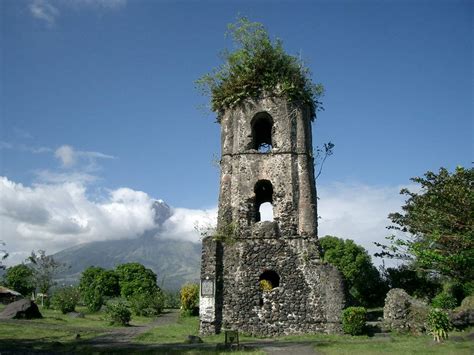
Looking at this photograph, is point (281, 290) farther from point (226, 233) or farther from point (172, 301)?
point (172, 301)

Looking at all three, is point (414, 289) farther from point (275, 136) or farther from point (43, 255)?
point (43, 255)

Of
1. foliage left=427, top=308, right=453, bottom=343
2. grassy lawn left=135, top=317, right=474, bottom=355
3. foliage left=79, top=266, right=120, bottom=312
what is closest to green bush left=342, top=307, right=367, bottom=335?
grassy lawn left=135, top=317, right=474, bottom=355

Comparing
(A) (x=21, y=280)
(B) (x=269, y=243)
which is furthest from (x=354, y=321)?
(A) (x=21, y=280)

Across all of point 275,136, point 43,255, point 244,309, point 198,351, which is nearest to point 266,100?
point 275,136

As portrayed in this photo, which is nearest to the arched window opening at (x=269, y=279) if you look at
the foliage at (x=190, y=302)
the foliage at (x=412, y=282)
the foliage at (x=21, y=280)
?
the foliage at (x=190, y=302)

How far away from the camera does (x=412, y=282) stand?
31781 mm

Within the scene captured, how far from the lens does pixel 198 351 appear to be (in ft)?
34.4

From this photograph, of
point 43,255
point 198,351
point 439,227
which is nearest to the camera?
point 198,351

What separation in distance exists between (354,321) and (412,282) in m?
20.5

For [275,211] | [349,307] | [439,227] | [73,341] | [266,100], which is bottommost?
[73,341]

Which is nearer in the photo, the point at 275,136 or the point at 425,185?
the point at 275,136

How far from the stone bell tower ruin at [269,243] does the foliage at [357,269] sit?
2031cm

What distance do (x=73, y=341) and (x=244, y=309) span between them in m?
5.59

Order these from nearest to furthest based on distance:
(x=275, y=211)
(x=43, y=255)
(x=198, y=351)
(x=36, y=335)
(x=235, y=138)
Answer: (x=198, y=351)
(x=36, y=335)
(x=275, y=211)
(x=235, y=138)
(x=43, y=255)
